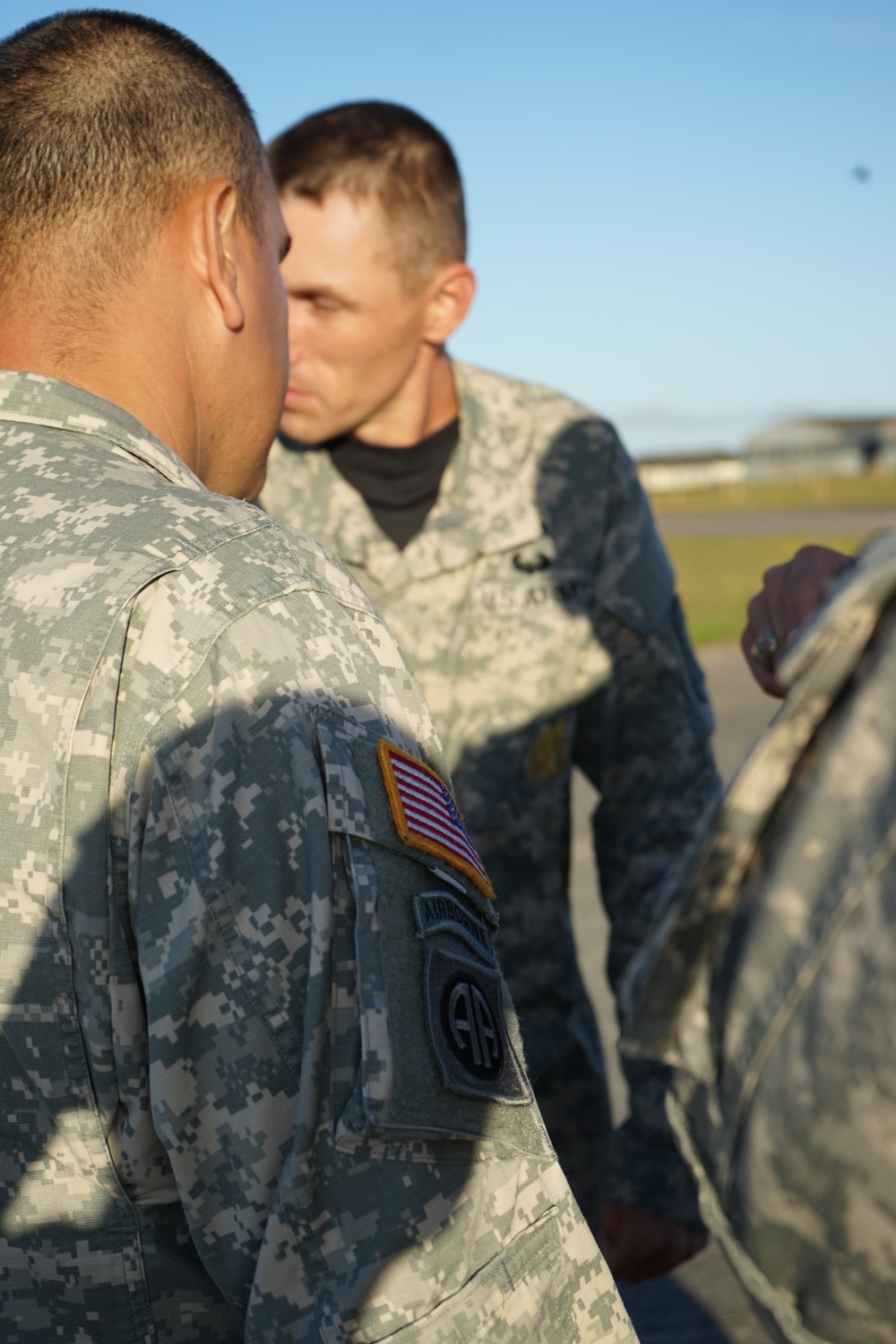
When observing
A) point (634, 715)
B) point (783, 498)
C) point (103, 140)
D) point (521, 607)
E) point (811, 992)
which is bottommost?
point (783, 498)

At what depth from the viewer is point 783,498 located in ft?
189

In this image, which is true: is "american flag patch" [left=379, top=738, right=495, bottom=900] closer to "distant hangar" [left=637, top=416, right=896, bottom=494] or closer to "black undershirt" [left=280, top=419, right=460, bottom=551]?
"black undershirt" [left=280, top=419, right=460, bottom=551]

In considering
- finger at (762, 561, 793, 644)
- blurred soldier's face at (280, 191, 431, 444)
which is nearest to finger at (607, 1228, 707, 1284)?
finger at (762, 561, 793, 644)

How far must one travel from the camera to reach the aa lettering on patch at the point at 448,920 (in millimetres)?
1267

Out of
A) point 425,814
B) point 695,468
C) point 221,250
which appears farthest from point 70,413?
point 695,468

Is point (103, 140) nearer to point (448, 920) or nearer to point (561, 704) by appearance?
point (448, 920)

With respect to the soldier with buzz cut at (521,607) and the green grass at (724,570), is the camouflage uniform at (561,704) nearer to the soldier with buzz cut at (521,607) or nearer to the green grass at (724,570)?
the soldier with buzz cut at (521,607)

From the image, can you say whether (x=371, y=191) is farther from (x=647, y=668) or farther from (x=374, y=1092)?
(x=374, y=1092)

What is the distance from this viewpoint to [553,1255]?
131cm

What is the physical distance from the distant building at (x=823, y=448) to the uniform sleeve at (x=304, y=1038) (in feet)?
294

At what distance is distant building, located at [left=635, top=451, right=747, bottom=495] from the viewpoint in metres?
95.5

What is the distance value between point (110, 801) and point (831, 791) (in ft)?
2.44

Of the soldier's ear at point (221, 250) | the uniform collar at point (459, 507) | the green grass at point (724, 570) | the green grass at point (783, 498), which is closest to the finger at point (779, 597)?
the soldier's ear at point (221, 250)

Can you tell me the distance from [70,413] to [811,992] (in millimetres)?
1101
